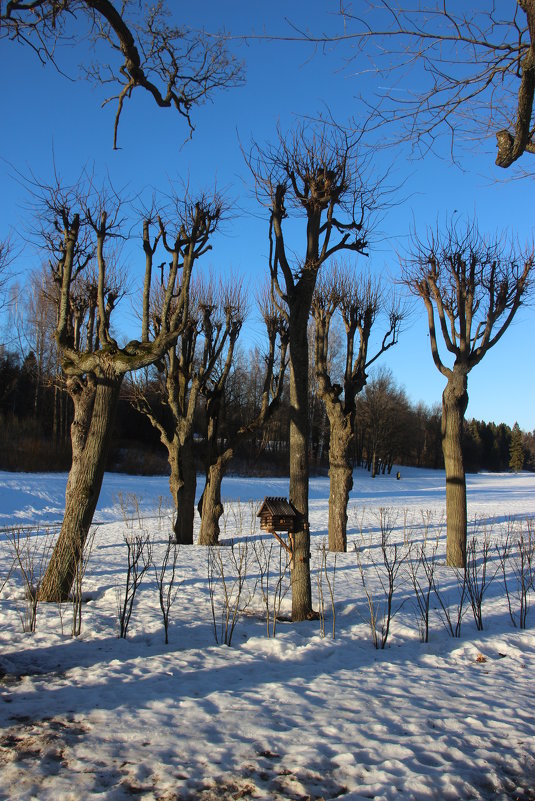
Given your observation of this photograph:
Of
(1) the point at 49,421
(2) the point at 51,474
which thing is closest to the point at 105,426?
(2) the point at 51,474

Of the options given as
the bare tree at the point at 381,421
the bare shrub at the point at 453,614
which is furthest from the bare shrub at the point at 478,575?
the bare tree at the point at 381,421

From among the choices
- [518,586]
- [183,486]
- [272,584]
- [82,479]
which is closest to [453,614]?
[518,586]

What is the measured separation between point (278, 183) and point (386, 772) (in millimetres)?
5980

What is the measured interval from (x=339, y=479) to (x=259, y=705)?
9.17m

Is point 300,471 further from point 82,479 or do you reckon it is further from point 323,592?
point 82,479

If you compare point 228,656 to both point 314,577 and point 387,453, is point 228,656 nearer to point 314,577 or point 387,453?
point 314,577

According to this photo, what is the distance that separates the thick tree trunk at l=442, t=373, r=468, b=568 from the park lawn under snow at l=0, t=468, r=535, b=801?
281 cm

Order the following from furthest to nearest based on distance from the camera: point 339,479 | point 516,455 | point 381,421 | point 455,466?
point 516,455, point 381,421, point 339,479, point 455,466

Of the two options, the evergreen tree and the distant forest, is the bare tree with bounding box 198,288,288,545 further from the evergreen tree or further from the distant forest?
the evergreen tree

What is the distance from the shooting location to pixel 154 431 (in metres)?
38.0

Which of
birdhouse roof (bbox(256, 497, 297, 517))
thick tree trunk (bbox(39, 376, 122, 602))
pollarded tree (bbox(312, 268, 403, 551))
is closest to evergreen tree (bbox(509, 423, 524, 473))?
pollarded tree (bbox(312, 268, 403, 551))

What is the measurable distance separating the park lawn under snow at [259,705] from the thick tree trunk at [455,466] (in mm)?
2807

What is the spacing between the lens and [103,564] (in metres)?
9.07

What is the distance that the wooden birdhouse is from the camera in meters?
5.84
